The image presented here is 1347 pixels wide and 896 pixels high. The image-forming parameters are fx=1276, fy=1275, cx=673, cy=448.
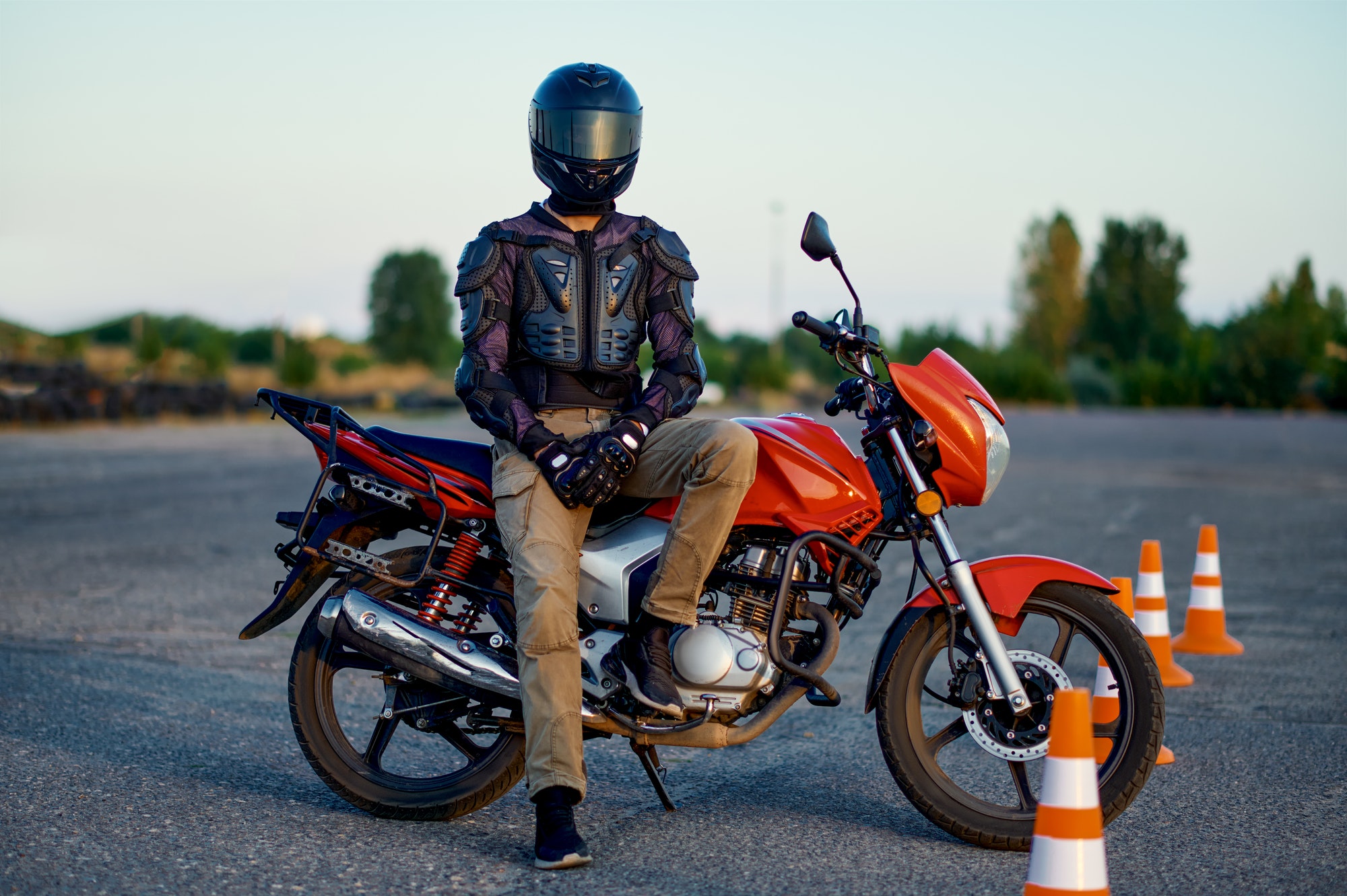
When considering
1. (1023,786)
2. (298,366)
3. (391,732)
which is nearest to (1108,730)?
(1023,786)

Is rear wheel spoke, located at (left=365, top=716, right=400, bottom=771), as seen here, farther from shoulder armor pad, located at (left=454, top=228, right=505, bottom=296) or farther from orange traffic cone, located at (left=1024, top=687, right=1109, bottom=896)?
orange traffic cone, located at (left=1024, top=687, right=1109, bottom=896)

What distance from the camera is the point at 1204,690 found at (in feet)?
21.6

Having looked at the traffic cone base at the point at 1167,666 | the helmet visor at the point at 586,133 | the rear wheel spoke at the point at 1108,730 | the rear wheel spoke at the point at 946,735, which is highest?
the helmet visor at the point at 586,133

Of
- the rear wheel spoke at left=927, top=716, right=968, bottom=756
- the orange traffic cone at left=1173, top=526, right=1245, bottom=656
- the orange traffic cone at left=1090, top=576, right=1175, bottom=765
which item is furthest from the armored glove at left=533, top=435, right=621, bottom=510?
the orange traffic cone at left=1173, top=526, right=1245, bottom=656

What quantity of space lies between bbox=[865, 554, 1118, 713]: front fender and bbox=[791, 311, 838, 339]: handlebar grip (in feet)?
2.89

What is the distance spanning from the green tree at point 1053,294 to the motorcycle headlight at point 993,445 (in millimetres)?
97350

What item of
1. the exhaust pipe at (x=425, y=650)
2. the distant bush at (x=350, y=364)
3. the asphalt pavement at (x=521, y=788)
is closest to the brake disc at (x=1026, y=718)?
the asphalt pavement at (x=521, y=788)

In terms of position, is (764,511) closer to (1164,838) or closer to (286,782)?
(1164,838)

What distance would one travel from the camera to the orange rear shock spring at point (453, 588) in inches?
170

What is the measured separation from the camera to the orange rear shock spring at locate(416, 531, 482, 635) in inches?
170

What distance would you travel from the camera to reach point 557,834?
3861 millimetres

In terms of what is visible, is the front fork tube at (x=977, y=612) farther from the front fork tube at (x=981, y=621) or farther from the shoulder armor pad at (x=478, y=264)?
the shoulder armor pad at (x=478, y=264)

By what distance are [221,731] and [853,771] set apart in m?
2.62

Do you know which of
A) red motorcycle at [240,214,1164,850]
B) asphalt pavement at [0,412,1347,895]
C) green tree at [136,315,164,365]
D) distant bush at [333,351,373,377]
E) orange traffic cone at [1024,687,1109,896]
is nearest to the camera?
orange traffic cone at [1024,687,1109,896]
